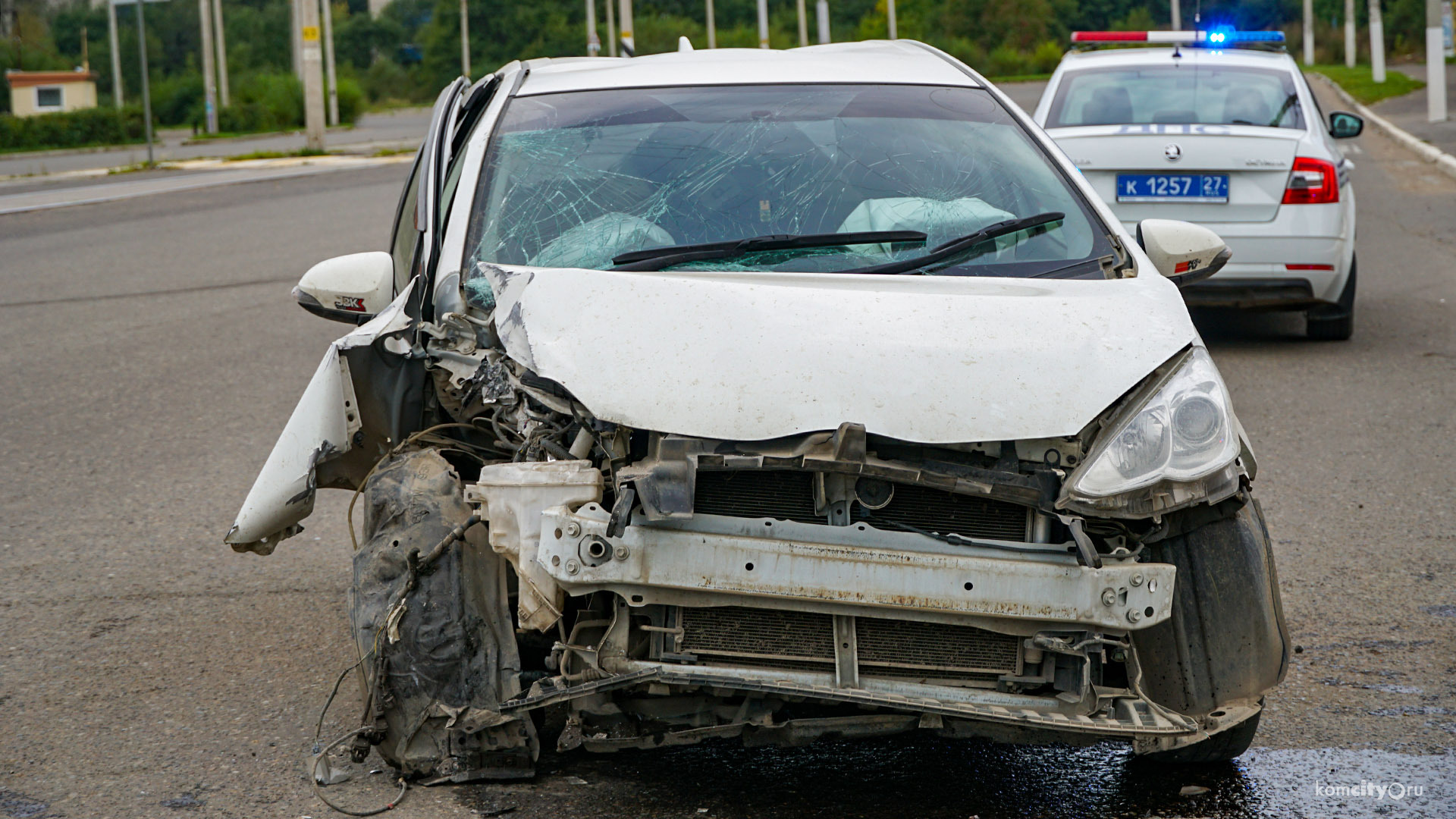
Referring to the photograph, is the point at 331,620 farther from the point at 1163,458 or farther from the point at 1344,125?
the point at 1344,125

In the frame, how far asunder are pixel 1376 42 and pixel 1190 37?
30.1 m

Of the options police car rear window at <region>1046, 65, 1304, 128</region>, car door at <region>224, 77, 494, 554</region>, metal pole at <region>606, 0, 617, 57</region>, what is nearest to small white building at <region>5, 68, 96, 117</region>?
metal pole at <region>606, 0, 617, 57</region>

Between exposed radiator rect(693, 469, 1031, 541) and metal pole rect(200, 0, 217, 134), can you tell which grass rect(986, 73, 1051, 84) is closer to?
metal pole rect(200, 0, 217, 134)

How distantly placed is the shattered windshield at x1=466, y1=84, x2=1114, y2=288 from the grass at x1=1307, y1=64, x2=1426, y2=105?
A: 98.6 feet

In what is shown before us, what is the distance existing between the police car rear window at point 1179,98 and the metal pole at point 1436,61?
17.3 meters

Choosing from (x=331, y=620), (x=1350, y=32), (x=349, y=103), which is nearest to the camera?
(x=331, y=620)

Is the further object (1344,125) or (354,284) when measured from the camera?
(1344,125)

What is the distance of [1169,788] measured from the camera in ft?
10.8

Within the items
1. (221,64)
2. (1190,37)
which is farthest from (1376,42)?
(221,64)

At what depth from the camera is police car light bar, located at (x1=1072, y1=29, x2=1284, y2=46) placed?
9344mm

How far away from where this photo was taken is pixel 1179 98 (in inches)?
349

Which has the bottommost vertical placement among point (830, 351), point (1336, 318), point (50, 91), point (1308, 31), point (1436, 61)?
point (1336, 318)

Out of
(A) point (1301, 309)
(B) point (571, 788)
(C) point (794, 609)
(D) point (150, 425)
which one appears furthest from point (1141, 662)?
(A) point (1301, 309)

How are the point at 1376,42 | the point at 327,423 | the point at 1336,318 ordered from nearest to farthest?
the point at 327,423 → the point at 1336,318 → the point at 1376,42
